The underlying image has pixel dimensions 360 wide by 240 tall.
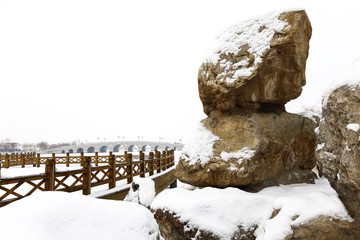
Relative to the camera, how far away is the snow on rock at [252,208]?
327cm

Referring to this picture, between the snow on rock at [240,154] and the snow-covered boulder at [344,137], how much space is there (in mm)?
1700

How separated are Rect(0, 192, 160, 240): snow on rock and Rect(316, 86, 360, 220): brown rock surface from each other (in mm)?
2818

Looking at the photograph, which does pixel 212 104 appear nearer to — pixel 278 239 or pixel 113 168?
pixel 278 239

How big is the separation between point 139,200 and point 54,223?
13.8ft

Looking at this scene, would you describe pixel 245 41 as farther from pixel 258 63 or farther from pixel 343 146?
pixel 343 146

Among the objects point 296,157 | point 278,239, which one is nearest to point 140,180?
point 278,239

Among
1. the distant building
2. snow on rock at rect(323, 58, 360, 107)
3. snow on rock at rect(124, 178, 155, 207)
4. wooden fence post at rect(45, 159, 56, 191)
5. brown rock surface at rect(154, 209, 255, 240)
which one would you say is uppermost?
snow on rock at rect(323, 58, 360, 107)

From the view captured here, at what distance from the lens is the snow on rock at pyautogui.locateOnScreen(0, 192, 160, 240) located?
5.73 feet

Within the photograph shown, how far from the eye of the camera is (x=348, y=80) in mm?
2988

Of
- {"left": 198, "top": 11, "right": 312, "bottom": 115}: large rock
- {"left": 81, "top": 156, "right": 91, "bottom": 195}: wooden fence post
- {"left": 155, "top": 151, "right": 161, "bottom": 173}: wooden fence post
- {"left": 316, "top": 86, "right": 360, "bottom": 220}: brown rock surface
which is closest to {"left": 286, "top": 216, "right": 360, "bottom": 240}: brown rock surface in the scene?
{"left": 316, "top": 86, "right": 360, "bottom": 220}: brown rock surface

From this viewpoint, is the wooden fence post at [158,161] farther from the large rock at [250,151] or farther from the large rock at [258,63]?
the large rock at [258,63]

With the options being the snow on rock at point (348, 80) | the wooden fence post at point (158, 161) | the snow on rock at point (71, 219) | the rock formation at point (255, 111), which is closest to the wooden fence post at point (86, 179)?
the rock formation at point (255, 111)

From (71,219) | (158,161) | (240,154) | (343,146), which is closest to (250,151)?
(240,154)

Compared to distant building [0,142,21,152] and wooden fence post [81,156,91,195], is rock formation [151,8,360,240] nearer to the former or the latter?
wooden fence post [81,156,91,195]
